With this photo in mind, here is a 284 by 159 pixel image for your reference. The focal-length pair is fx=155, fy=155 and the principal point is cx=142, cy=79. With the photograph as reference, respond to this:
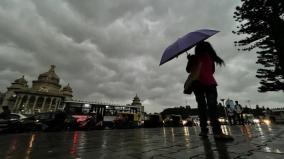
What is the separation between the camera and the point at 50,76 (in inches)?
3743

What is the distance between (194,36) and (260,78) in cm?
1872

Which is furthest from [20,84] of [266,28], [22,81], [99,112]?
[266,28]

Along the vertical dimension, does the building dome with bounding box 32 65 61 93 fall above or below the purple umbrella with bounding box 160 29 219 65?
above

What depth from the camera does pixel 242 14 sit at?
46.0ft

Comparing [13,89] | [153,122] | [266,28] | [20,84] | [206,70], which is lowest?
[153,122]

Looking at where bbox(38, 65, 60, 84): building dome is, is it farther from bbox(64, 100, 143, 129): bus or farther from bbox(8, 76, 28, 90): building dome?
bbox(64, 100, 143, 129): bus

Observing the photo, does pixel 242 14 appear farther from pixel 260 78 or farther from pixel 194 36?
pixel 194 36

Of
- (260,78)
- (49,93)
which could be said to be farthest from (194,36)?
(49,93)

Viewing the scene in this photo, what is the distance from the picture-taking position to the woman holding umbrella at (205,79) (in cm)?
347

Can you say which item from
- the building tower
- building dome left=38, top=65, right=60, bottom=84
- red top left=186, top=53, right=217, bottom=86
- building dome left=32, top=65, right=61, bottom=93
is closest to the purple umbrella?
red top left=186, top=53, right=217, bottom=86

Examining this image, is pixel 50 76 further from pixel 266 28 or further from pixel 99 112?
pixel 266 28

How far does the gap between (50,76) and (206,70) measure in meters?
108

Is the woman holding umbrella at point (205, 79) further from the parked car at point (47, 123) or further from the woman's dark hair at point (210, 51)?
the parked car at point (47, 123)

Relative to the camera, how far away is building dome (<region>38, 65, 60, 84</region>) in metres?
92.1
